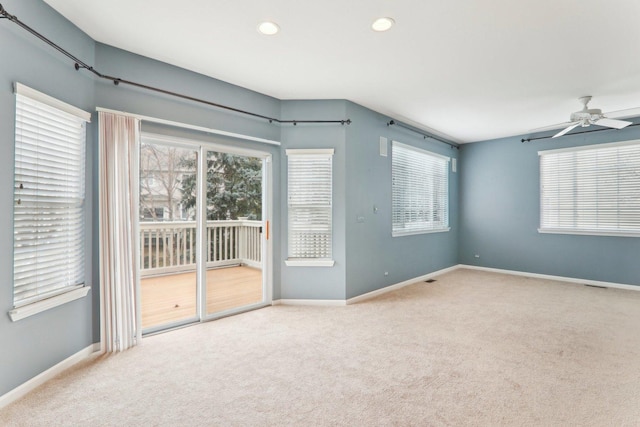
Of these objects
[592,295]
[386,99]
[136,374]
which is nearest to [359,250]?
[386,99]

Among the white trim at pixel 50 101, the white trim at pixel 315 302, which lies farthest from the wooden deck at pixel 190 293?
the white trim at pixel 50 101

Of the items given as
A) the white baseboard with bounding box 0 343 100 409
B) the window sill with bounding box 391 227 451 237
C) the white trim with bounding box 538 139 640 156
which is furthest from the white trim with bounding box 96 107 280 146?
the white trim with bounding box 538 139 640 156

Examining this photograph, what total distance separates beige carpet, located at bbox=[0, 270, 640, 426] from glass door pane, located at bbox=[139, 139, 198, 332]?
1.87 feet

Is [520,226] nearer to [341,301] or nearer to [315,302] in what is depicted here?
[341,301]

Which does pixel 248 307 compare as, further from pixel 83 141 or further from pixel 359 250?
pixel 83 141

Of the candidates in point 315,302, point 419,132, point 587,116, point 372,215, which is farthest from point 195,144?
point 587,116

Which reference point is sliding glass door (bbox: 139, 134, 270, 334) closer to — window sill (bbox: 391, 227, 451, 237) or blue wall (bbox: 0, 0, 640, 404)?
blue wall (bbox: 0, 0, 640, 404)

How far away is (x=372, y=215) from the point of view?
473 cm

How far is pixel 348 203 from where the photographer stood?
4.34 metres

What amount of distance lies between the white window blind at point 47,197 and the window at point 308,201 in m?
2.32

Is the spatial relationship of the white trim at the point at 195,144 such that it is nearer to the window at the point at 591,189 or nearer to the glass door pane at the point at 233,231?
the glass door pane at the point at 233,231

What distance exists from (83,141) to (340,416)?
3009 millimetres

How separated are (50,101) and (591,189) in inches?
290

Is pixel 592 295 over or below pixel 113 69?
below
